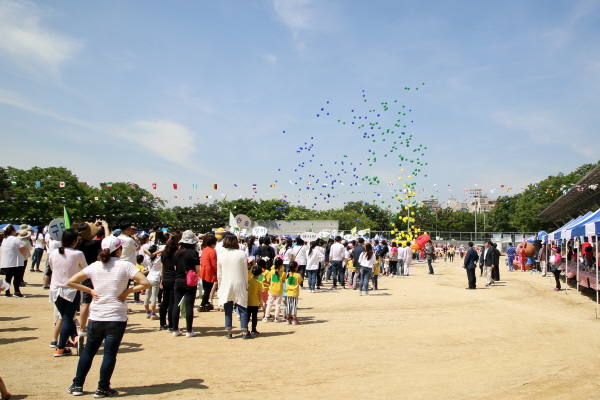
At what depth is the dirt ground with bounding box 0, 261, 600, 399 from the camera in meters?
5.38

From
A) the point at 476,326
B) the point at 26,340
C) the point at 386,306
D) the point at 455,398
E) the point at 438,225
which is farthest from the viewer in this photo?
the point at 438,225

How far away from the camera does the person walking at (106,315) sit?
4.80 meters

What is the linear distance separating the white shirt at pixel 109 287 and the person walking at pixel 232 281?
3.17 meters

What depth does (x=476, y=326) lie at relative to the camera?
9734 millimetres

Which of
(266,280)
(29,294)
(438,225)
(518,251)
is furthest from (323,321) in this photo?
(438,225)

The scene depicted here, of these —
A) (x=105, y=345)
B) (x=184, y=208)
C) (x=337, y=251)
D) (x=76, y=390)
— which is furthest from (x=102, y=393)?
(x=184, y=208)

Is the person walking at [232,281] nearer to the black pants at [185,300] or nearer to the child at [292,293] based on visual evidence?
the black pants at [185,300]

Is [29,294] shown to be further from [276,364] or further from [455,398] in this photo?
[455,398]

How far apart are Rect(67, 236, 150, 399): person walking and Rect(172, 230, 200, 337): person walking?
3.21m

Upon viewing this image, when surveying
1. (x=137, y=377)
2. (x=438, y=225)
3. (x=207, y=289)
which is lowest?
(x=137, y=377)

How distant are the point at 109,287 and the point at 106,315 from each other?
0.94 ft

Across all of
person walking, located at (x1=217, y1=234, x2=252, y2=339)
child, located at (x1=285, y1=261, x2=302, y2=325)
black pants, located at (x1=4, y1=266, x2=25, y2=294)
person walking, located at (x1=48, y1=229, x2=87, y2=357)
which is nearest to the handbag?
person walking, located at (x1=217, y1=234, x2=252, y2=339)

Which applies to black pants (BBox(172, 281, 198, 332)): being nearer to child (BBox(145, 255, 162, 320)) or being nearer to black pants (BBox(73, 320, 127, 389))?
child (BBox(145, 255, 162, 320))

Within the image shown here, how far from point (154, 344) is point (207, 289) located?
9.90 ft
